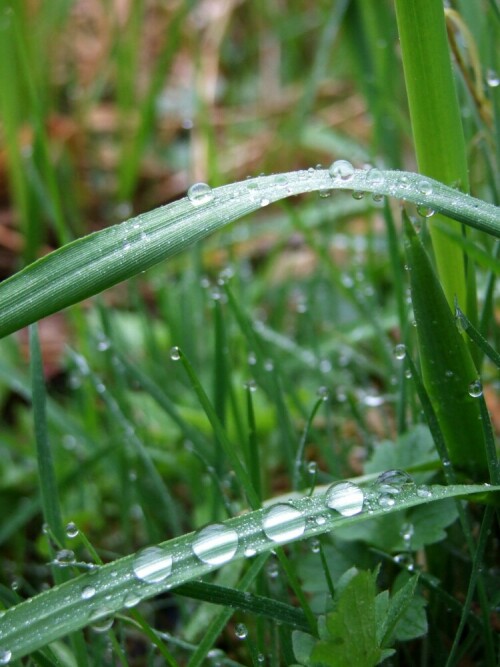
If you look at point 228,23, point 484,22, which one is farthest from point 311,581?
point 228,23

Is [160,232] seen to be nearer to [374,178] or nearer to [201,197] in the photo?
[201,197]

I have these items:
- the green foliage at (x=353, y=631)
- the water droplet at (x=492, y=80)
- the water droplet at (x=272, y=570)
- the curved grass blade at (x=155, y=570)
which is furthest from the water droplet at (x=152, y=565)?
the water droplet at (x=492, y=80)

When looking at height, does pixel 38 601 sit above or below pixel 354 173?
below

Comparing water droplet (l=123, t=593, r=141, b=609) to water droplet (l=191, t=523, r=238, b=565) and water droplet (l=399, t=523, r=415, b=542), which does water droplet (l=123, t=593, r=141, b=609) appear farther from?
water droplet (l=399, t=523, r=415, b=542)

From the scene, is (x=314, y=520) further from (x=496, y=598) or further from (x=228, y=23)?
(x=228, y=23)

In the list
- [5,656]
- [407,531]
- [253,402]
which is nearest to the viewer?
[5,656]

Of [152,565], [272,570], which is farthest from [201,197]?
[272,570]

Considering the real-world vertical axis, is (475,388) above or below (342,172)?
below
